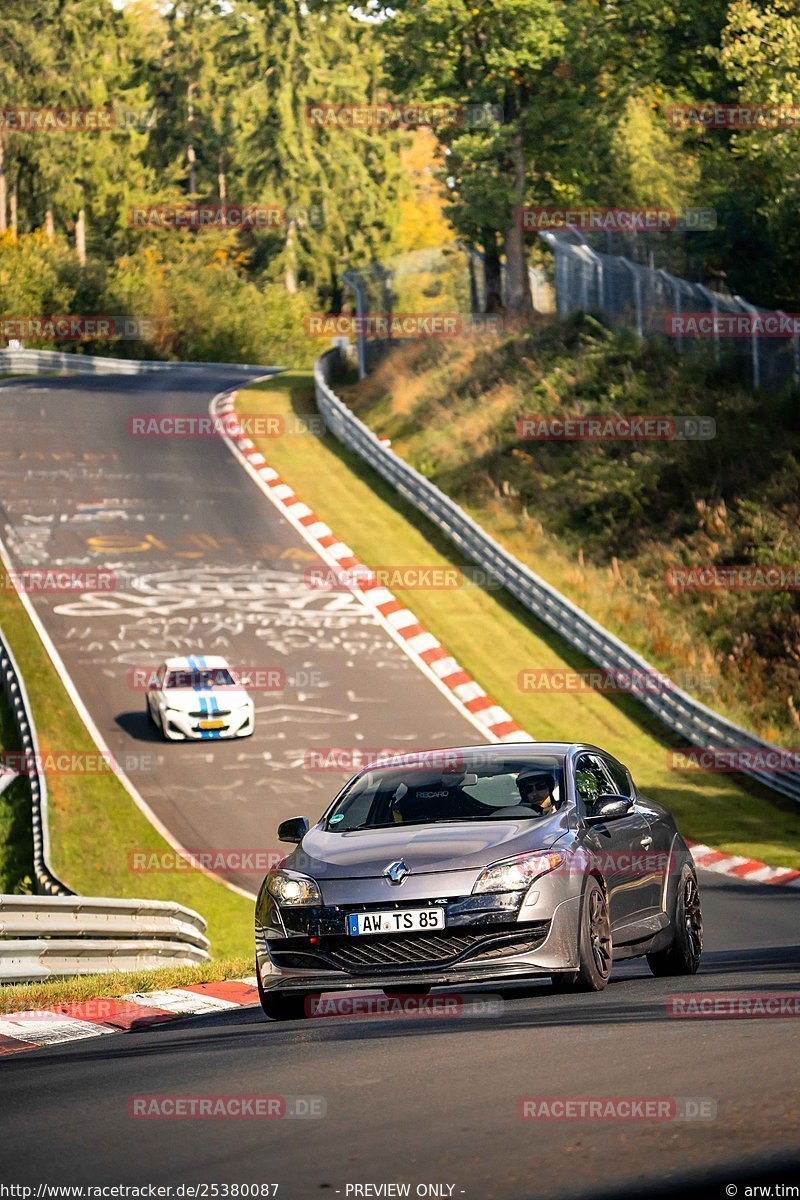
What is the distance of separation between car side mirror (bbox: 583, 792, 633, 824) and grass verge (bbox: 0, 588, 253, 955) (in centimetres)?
847

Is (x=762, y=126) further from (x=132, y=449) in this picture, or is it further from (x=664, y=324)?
(x=132, y=449)

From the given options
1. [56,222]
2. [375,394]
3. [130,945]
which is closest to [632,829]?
[130,945]

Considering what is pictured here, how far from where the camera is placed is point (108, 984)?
11.9 m

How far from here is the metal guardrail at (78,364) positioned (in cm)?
6106

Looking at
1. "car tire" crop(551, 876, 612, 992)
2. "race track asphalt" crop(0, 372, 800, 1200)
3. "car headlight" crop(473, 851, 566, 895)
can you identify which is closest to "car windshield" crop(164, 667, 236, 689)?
"race track asphalt" crop(0, 372, 800, 1200)

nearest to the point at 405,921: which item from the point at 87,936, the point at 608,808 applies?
the point at 608,808

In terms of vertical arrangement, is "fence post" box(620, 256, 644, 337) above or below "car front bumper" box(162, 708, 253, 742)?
above

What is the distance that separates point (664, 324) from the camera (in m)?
41.2

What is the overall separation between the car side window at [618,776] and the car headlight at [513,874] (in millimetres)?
2043

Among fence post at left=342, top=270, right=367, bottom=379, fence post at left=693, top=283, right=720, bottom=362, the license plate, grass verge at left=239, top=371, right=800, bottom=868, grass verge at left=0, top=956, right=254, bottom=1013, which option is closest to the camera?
the license plate

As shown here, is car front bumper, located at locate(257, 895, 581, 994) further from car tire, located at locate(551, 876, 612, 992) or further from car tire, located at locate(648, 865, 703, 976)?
car tire, located at locate(648, 865, 703, 976)

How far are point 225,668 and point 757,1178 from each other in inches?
848

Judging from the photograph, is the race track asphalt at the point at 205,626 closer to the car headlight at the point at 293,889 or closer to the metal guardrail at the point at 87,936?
the metal guardrail at the point at 87,936

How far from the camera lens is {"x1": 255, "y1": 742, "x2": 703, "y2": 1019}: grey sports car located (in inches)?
360
